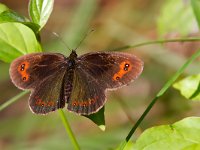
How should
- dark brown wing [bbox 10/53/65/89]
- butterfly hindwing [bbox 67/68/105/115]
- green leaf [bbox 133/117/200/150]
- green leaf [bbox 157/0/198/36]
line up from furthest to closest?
green leaf [bbox 157/0/198/36], dark brown wing [bbox 10/53/65/89], butterfly hindwing [bbox 67/68/105/115], green leaf [bbox 133/117/200/150]

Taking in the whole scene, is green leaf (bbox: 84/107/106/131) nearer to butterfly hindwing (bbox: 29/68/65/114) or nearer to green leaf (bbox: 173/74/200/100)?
butterfly hindwing (bbox: 29/68/65/114)

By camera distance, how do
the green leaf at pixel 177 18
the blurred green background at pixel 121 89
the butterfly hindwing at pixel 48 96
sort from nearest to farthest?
the butterfly hindwing at pixel 48 96 → the green leaf at pixel 177 18 → the blurred green background at pixel 121 89

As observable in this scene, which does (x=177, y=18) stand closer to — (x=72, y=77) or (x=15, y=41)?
(x=72, y=77)

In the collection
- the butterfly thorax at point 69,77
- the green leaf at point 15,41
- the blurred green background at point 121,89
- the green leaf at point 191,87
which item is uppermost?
the green leaf at point 191,87

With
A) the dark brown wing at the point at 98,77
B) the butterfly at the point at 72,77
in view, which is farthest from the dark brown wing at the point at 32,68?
the dark brown wing at the point at 98,77

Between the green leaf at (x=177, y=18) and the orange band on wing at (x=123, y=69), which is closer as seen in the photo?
the orange band on wing at (x=123, y=69)

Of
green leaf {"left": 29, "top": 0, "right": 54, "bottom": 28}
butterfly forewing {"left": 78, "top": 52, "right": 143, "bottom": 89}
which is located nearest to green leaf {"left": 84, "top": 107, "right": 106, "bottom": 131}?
butterfly forewing {"left": 78, "top": 52, "right": 143, "bottom": 89}

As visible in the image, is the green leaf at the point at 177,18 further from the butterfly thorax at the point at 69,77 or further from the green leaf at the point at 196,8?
the butterfly thorax at the point at 69,77

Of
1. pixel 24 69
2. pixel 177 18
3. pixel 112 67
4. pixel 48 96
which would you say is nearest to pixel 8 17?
pixel 24 69
